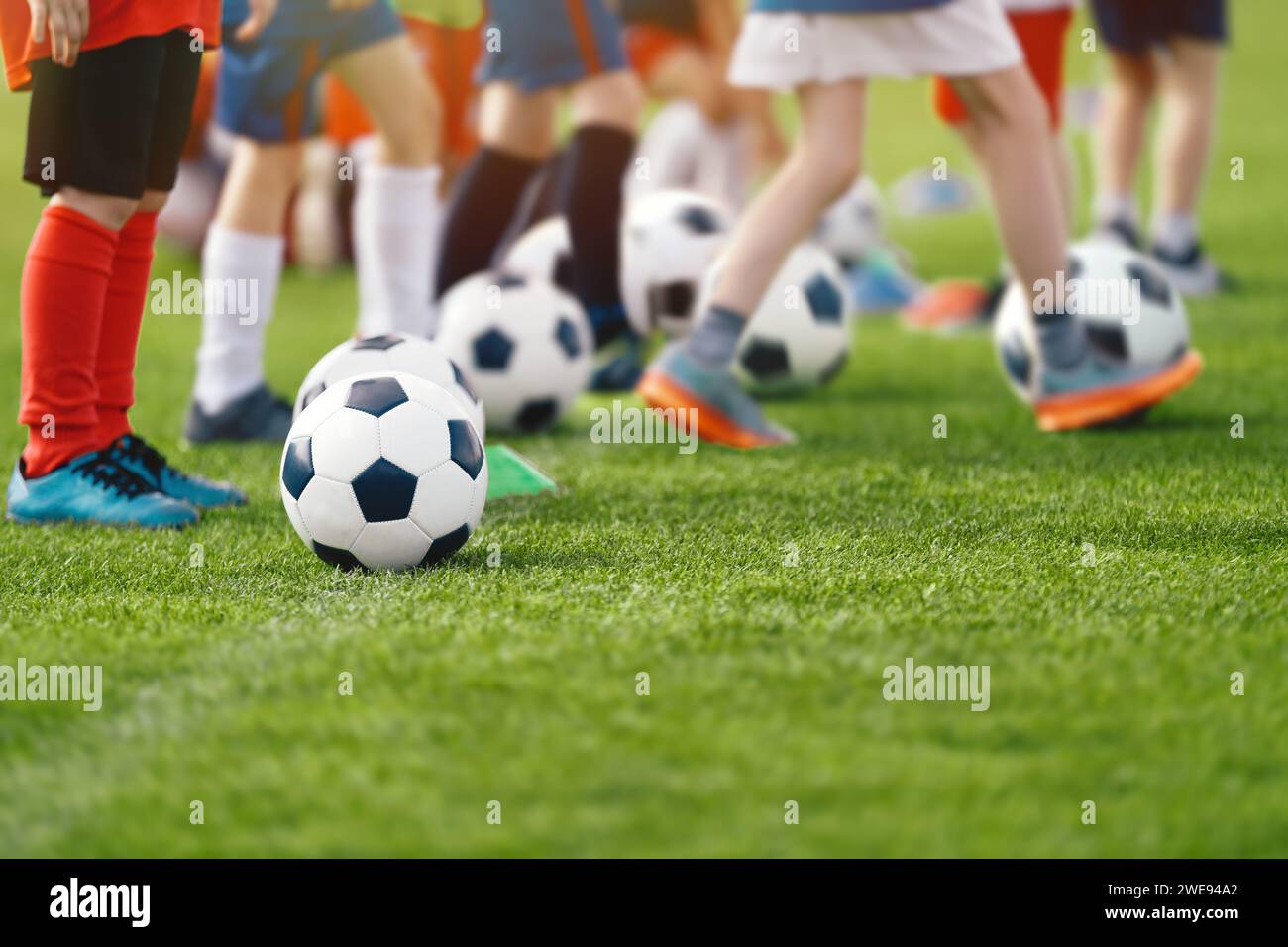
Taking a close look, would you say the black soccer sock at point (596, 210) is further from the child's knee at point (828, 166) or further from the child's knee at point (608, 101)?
the child's knee at point (828, 166)

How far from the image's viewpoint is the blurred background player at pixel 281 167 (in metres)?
4.83

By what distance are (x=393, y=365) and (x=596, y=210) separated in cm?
186

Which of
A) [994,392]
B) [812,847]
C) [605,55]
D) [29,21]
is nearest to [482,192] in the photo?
[605,55]

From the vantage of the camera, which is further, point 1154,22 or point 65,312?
point 1154,22

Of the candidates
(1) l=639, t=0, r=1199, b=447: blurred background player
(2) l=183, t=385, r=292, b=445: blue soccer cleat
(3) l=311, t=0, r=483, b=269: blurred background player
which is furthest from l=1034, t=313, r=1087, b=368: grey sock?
(3) l=311, t=0, r=483, b=269: blurred background player

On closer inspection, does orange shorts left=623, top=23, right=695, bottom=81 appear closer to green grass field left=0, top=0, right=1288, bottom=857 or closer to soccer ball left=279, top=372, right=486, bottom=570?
green grass field left=0, top=0, right=1288, bottom=857

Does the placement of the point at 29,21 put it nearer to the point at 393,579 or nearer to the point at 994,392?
the point at 393,579

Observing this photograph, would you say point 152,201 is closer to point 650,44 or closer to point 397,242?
point 397,242

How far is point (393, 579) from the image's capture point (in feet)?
11.1

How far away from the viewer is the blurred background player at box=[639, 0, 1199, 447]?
4652mm

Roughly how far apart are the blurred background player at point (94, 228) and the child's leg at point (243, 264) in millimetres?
843

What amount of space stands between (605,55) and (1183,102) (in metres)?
3.18

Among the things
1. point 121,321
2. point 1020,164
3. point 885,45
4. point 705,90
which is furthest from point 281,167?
point 705,90

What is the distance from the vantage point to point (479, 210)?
5.81m
